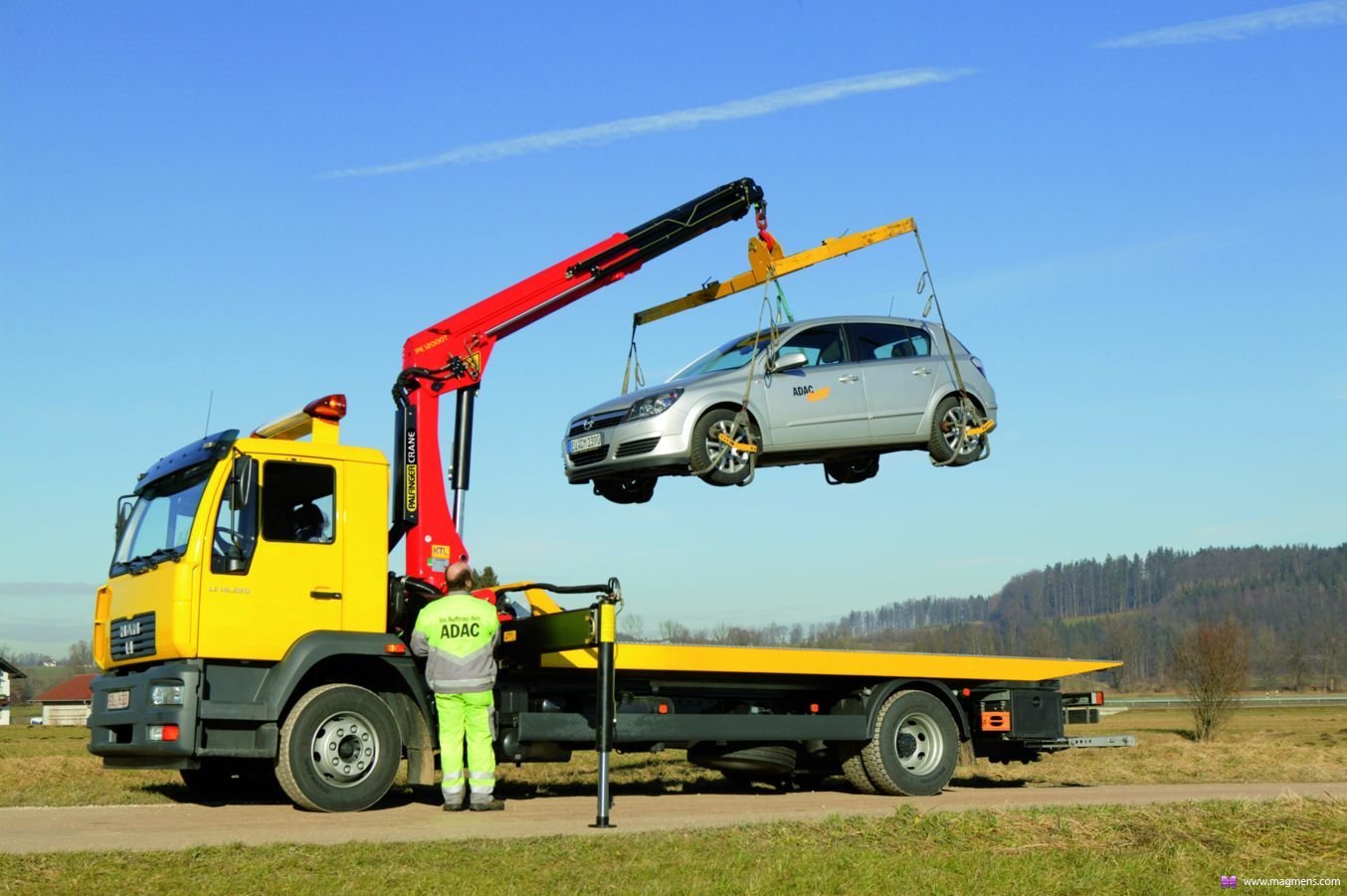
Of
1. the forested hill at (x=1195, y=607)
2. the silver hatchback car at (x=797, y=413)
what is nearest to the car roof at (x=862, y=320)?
the silver hatchback car at (x=797, y=413)

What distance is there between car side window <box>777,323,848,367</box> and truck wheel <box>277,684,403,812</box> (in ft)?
17.0

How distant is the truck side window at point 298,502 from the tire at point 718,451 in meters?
3.23

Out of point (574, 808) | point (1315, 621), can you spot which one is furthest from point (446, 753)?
point (1315, 621)

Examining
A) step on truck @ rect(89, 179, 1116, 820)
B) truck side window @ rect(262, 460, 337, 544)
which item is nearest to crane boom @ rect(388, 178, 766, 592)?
step on truck @ rect(89, 179, 1116, 820)

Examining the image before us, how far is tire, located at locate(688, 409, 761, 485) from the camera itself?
496 inches

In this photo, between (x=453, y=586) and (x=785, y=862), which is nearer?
(x=785, y=862)

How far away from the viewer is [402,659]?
35.7ft

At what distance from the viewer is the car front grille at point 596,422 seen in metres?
13.0

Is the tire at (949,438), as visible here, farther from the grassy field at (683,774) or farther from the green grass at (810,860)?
the green grass at (810,860)

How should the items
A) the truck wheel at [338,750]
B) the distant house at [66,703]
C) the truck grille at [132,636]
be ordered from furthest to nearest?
the distant house at [66,703] → the truck grille at [132,636] → the truck wheel at [338,750]

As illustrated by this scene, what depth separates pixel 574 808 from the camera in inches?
421

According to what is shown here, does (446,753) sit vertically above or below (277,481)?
below

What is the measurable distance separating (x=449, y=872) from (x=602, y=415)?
6.79 m

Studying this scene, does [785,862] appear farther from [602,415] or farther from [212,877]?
[602,415]
